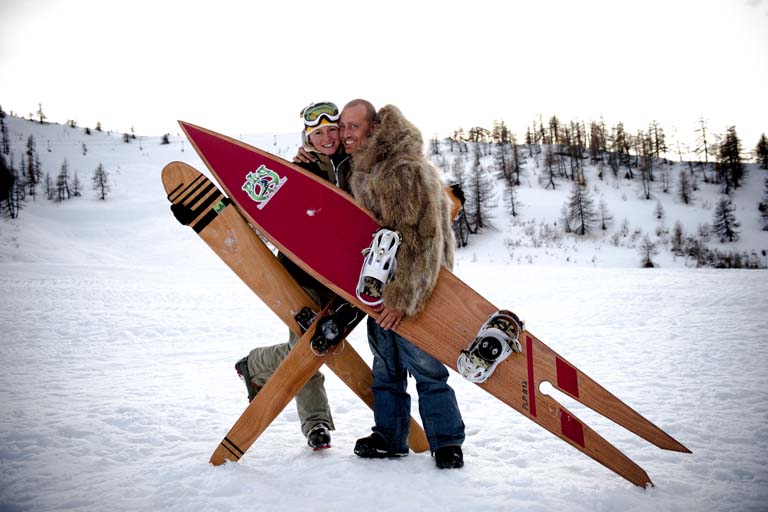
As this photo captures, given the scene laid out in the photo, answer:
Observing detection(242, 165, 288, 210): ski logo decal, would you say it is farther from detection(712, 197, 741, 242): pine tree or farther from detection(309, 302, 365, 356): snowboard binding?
detection(712, 197, 741, 242): pine tree

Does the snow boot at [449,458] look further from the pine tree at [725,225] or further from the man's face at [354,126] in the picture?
the pine tree at [725,225]

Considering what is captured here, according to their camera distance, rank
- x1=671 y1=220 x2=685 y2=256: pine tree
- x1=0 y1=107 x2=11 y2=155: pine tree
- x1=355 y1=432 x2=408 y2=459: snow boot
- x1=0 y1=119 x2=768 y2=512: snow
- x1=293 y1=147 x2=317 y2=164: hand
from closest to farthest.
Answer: x1=0 y1=119 x2=768 y2=512: snow
x1=355 y1=432 x2=408 y2=459: snow boot
x1=293 y1=147 x2=317 y2=164: hand
x1=671 y1=220 x2=685 y2=256: pine tree
x1=0 y1=107 x2=11 y2=155: pine tree

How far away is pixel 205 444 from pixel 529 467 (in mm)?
1810

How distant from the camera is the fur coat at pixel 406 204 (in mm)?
1938

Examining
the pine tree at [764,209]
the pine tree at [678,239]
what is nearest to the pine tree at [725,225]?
the pine tree at [764,209]

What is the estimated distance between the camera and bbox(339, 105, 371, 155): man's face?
2266 millimetres

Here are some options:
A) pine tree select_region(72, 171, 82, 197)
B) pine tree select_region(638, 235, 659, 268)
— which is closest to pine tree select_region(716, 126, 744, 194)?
pine tree select_region(638, 235, 659, 268)

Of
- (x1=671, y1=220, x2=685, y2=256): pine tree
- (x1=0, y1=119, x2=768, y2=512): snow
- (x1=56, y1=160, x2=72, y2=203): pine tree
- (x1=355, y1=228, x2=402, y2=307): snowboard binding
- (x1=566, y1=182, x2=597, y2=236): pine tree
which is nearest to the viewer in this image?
(x1=0, y1=119, x2=768, y2=512): snow

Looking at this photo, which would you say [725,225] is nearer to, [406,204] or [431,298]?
[431,298]

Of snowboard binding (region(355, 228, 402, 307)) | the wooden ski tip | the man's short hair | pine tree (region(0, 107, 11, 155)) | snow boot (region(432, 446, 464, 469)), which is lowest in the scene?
snow boot (region(432, 446, 464, 469))

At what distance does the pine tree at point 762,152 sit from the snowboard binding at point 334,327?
1961 inches

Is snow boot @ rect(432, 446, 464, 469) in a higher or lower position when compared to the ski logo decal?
lower

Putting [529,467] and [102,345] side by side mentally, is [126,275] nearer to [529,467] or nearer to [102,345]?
[102,345]

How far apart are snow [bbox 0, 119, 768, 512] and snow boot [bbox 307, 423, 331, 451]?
0.22ft
